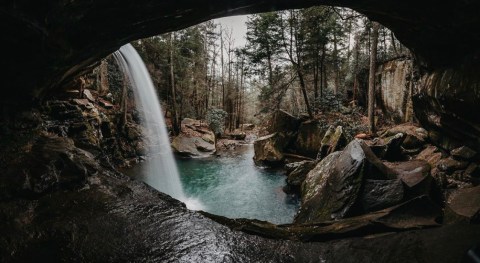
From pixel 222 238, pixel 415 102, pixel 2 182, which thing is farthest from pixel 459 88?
pixel 2 182

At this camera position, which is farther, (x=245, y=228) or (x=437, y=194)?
(x=437, y=194)

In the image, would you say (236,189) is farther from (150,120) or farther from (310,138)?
(150,120)

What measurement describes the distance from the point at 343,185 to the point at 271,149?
974cm

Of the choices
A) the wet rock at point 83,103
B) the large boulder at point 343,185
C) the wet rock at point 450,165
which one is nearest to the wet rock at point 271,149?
the large boulder at point 343,185

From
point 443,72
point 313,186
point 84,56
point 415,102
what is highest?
point 84,56

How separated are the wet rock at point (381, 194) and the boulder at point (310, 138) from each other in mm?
9093

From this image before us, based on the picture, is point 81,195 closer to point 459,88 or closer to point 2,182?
point 2,182

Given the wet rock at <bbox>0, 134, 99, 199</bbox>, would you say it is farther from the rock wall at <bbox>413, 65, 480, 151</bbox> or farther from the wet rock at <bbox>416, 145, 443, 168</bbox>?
the wet rock at <bbox>416, 145, 443, 168</bbox>

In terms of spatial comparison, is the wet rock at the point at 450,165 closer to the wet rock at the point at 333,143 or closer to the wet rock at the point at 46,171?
the wet rock at the point at 333,143

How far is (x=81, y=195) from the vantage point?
5.51 m

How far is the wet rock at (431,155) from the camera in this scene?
9043mm

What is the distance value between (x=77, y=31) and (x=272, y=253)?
5185mm

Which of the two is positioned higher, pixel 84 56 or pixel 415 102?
pixel 84 56

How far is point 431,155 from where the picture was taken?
9656 mm
